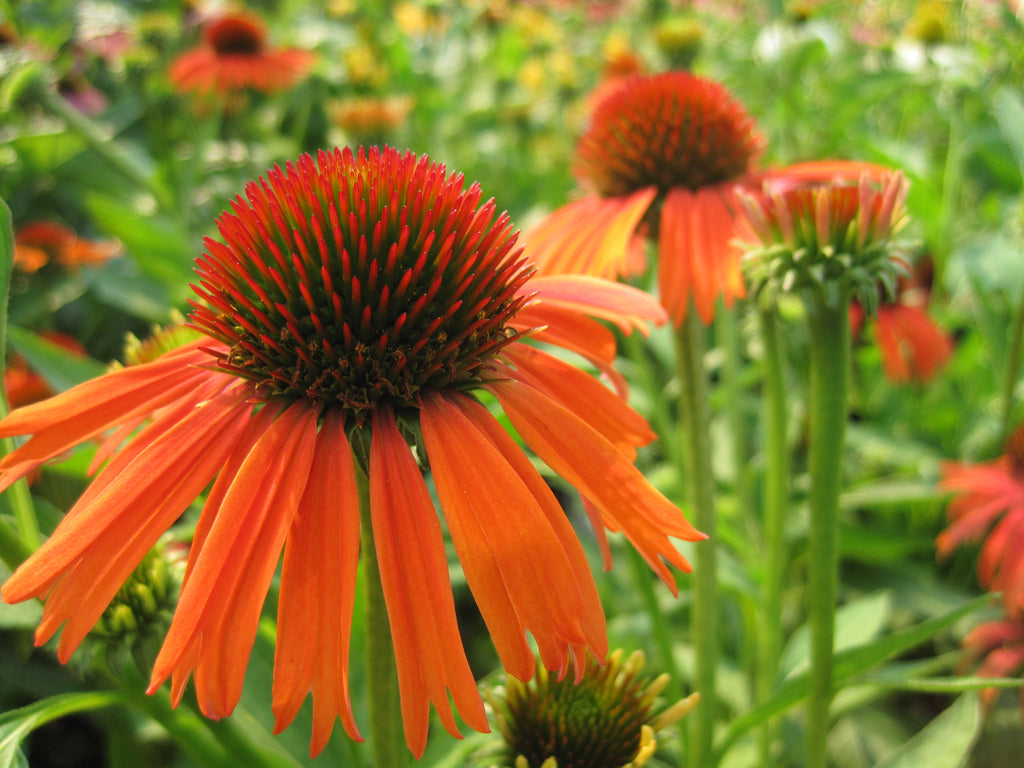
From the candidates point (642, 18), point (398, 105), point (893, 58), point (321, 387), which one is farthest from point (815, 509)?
point (642, 18)

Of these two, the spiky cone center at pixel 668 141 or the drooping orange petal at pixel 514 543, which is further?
the spiky cone center at pixel 668 141

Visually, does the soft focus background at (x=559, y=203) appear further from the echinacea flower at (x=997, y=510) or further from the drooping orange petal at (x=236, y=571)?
the drooping orange petal at (x=236, y=571)

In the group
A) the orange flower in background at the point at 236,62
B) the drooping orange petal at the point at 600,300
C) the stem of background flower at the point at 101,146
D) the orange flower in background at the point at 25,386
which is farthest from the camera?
the orange flower in background at the point at 236,62

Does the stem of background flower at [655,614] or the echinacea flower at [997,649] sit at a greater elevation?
the stem of background flower at [655,614]

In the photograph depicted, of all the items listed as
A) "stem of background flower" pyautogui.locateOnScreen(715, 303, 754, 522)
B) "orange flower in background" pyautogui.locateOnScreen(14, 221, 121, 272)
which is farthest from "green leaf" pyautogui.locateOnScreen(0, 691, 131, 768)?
"orange flower in background" pyautogui.locateOnScreen(14, 221, 121, 272)

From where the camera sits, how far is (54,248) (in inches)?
87.5

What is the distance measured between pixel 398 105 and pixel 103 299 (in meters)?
1.20

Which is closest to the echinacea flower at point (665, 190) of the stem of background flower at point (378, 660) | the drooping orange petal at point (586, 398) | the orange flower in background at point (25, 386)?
the drooping orange petal at point (586, 398)

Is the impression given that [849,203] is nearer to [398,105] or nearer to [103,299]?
[103,299]

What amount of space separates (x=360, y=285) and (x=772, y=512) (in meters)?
0.75

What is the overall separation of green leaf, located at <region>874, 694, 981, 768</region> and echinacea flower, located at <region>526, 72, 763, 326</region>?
0.57 metres

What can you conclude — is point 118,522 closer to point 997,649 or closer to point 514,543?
point 514,543

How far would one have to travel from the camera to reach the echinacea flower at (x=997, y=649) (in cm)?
145

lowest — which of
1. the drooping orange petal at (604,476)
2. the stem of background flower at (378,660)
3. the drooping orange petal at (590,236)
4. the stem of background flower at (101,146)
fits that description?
the stem of background flower at (378,660)
